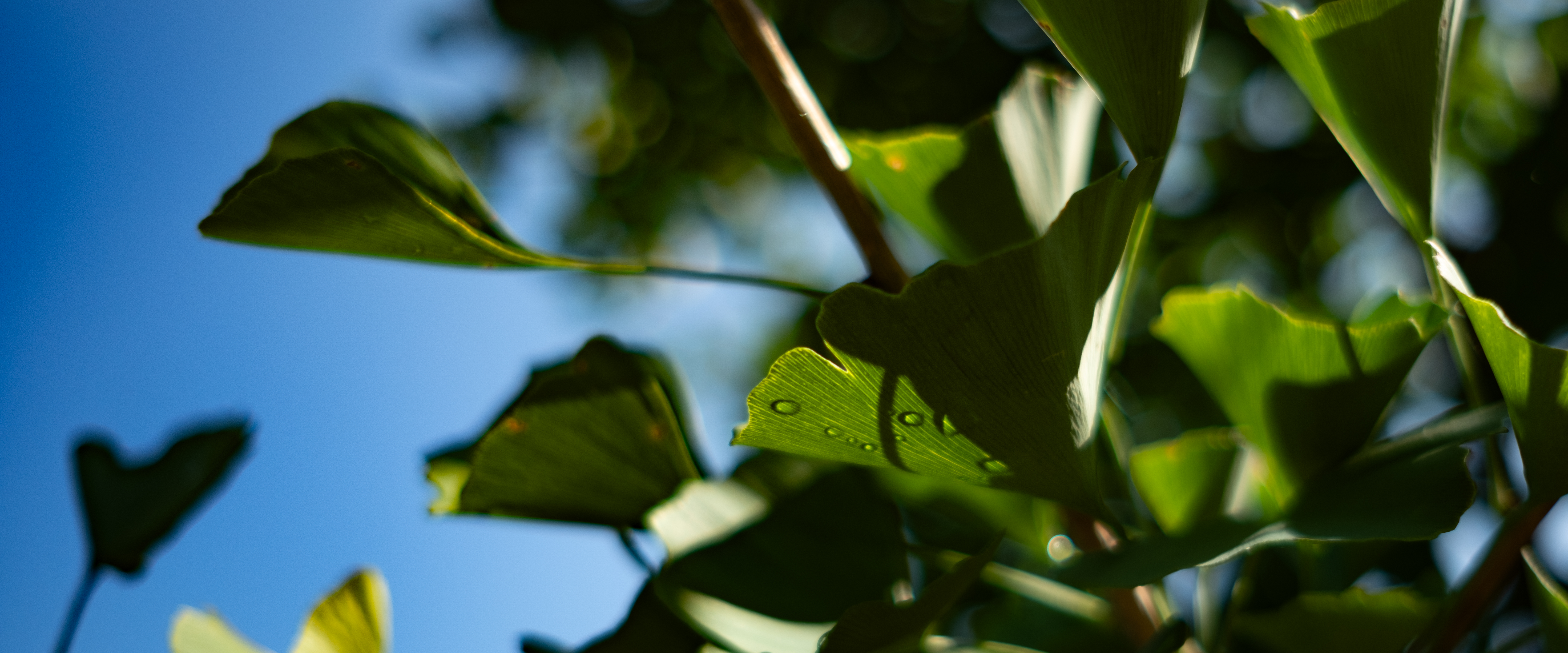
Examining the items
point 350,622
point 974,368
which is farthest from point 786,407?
point 350,622

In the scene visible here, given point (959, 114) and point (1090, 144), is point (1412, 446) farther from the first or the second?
point (959, 114)

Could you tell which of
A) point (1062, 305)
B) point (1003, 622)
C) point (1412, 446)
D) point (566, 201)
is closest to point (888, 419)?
point (1062, 305)

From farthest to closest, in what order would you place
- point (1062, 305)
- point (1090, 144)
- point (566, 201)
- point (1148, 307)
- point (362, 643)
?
point (566, 201), point (1148, 307), point (1090, 144), point (362, 643), point (1062, 305)

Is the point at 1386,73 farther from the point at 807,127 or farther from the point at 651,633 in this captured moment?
the point at 651,633

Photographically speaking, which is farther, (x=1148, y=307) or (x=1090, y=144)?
(x=1148, y=307)

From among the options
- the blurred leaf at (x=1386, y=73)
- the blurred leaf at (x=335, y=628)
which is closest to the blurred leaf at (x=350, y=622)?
the blurred leaf at (x=335, y=628)

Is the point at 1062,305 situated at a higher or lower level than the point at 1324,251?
higher

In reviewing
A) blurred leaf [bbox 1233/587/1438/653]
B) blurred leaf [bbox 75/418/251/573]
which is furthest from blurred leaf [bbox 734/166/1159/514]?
blurred leaf [bbox 75/418/251/573]

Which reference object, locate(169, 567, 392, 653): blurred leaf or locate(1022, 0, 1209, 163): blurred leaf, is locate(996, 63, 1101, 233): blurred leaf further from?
locate(169, 567, 392, 653): blurred leaf
